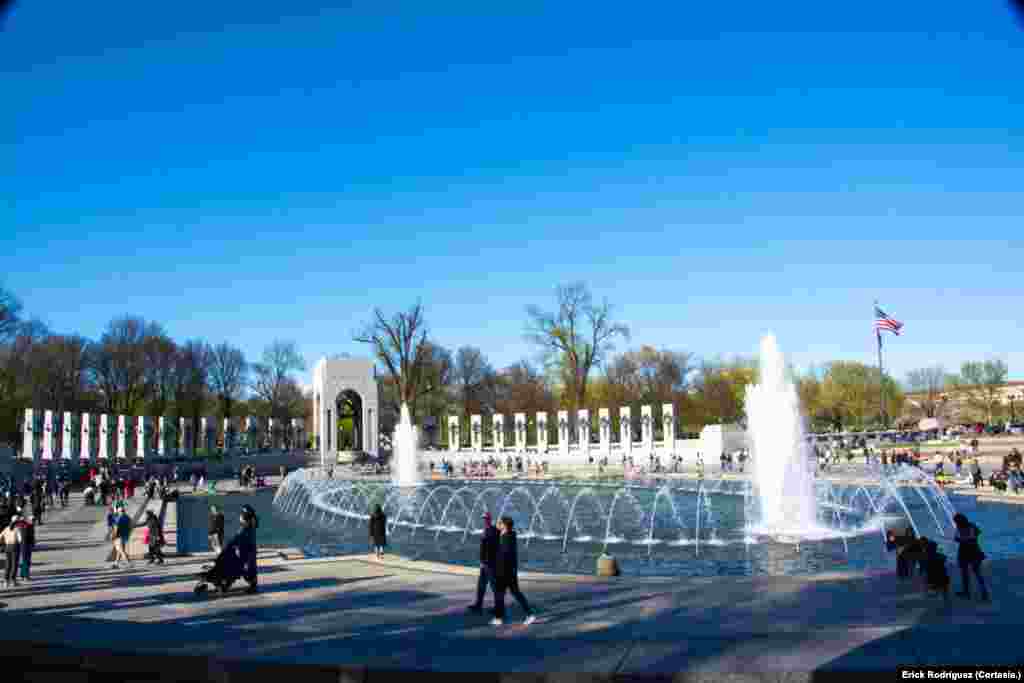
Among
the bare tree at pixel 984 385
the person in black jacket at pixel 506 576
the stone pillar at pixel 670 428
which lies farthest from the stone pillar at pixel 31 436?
the bare tree at pixel 984 385

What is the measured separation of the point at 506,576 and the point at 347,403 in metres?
64.9

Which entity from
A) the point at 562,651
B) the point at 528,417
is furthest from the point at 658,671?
the point at 528,417

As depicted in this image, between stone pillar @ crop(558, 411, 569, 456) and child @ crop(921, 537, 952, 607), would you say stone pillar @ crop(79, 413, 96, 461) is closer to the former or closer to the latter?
stone pillar @ crop(558, 411, 569, 456)

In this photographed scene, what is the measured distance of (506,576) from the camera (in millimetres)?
10312

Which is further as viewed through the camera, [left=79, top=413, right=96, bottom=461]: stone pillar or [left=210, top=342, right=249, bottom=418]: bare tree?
[left=210, top=342, right=249, bottom=418]: bare tree

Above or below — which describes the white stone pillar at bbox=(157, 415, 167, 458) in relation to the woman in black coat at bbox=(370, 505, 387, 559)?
above

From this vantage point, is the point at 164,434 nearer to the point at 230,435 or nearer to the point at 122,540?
the point at 230,435

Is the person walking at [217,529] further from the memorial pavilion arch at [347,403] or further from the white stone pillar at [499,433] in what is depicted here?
the white stone pillar at [499,433]

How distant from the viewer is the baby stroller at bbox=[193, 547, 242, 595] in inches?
500

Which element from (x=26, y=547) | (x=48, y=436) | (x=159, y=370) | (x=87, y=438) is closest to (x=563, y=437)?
(x=87, y=438)

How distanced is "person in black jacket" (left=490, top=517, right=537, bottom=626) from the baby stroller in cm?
500

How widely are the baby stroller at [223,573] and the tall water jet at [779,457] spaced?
527 inches

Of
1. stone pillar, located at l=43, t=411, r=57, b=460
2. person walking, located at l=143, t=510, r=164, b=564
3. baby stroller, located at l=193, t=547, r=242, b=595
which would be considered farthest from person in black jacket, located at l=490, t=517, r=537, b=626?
stone pillar, located at l=43, t=411, r=57, b=460

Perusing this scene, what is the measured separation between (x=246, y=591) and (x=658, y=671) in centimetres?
815
